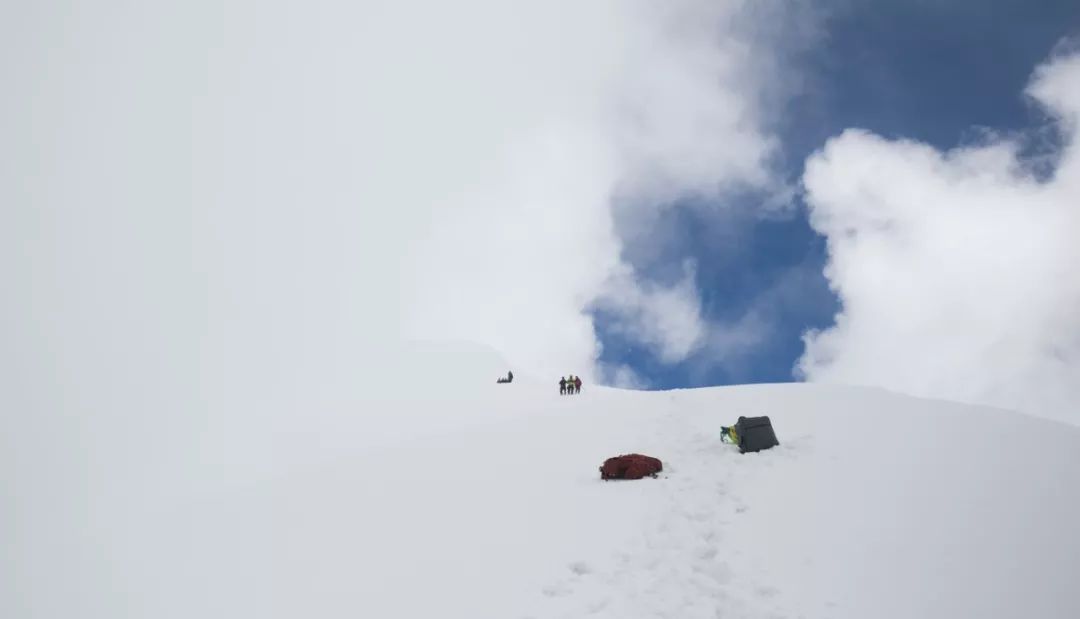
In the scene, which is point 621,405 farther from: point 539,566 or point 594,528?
point 539,566

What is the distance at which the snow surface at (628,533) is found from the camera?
22.7ft

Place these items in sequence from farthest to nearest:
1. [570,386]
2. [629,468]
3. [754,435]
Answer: [570,386]
[754,435]
[629,468]

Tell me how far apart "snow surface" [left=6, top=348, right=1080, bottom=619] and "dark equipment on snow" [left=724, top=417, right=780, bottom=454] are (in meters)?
0.38

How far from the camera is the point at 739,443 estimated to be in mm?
12641

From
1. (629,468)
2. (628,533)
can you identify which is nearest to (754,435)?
(629,468)

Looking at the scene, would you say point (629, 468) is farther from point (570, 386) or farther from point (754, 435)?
point (570, 386)

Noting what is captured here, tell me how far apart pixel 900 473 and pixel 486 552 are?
742cm

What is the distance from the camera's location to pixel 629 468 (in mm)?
11625

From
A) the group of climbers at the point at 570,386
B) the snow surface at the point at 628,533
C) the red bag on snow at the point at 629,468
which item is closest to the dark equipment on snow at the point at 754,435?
the snow surface at the point at 628,533

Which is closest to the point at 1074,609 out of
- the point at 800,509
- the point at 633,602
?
the point at 800,509

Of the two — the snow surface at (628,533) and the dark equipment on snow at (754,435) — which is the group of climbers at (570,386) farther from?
→ the dark equipment on snow at (754,435)

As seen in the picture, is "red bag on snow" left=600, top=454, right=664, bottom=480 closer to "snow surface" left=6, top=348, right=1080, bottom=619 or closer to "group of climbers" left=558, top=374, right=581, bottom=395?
"snow surface" left=6, top=348, right=1080, bottom=619

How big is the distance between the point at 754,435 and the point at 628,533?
4922mm

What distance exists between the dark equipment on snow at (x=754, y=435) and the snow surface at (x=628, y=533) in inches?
14.8
